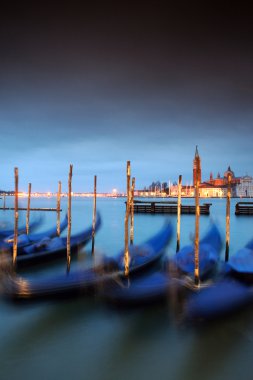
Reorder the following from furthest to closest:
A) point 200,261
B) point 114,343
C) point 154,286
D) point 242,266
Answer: point 200,261 → point 242,266 → point 154,286 → point 114,343

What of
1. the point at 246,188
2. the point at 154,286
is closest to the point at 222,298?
the point at 154,286

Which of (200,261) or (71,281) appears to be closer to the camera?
(71,281)

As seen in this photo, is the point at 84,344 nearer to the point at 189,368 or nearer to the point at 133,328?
the point at 133,328

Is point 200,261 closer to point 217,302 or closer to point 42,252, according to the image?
point 217,302

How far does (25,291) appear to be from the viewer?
423cm

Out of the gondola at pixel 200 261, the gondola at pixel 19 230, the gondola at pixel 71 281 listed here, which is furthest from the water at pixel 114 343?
the gondola at pixel 19 230

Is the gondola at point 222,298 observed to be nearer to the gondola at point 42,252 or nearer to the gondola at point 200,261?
the gondola at point 200,261

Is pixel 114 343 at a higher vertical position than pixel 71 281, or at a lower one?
lower

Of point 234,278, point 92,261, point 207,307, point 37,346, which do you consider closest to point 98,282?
point 37,346

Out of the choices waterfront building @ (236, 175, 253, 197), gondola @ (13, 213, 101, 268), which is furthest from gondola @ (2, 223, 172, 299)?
waterfront building @ (236, 175, 253, 197)

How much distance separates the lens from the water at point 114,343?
3.28 meters

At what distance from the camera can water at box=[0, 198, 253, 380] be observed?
129 inches

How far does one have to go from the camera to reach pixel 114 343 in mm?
3805

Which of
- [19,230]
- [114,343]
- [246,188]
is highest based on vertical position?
[246,188]
